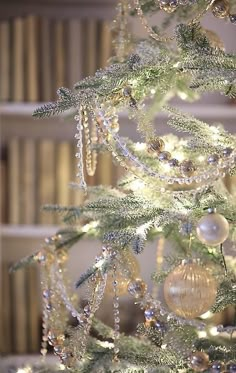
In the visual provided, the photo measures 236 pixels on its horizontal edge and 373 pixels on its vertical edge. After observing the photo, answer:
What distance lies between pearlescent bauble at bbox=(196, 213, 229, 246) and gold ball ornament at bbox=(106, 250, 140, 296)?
0.57ft

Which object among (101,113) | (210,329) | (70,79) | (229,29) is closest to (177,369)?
(210,329)

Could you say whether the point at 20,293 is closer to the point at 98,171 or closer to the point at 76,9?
the point at 98,171

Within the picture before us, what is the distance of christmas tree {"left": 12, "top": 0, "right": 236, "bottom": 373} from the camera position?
940 millimetres

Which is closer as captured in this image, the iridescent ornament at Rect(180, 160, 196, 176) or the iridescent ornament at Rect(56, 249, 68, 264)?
the iridescent ornament at Rect(180, 160, 196, 176)

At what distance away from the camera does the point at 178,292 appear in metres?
0.95

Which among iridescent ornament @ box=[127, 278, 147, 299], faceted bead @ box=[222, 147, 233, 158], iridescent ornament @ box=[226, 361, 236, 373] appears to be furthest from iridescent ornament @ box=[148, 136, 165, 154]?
iridescent ornament @ box=[226, 361, 236, 373]

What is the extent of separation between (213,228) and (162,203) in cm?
12

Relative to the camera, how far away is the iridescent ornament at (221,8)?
1.01 metres

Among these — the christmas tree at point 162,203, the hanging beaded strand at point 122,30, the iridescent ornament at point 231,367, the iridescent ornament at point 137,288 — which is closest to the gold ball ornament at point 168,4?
the christmas tree at point 162,203

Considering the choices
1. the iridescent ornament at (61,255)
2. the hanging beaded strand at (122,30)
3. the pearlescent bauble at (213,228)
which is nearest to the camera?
the pearlescent bauble at (213,228)

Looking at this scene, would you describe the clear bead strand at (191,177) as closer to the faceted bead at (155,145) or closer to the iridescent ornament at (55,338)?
the faceted bead at (155,145)

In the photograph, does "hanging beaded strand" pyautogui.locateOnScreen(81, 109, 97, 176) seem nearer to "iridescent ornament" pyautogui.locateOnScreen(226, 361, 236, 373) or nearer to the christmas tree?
the christmas tree

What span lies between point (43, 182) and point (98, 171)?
0.16 m

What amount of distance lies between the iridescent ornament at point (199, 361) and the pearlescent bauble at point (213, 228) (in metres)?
0.16
